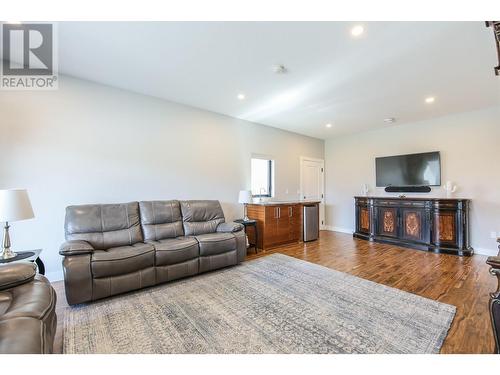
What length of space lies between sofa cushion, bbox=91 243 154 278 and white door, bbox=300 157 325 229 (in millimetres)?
4306

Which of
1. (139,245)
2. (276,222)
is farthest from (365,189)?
(139,245)

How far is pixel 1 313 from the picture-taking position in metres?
1.25

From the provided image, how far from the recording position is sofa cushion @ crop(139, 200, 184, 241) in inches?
126

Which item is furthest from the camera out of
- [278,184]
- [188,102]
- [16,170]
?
[278,184]

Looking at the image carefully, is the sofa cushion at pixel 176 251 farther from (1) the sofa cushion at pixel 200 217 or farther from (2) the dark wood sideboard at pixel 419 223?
(2) the dark wood sideboard at pixel 419 223

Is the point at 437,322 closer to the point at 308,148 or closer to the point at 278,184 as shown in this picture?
the point at 278,184

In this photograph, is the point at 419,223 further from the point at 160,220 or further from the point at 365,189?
the point at 160,220

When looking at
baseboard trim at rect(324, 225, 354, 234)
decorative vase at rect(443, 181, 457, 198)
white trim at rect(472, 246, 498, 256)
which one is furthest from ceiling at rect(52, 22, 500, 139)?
baseboard trim at rect(324, 225, 354, 234)

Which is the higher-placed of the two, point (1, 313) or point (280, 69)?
point (280, 69)

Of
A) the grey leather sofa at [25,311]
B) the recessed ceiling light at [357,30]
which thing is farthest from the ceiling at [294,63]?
the grey leather sofa at [25,311]

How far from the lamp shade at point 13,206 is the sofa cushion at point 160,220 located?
4.22ft
